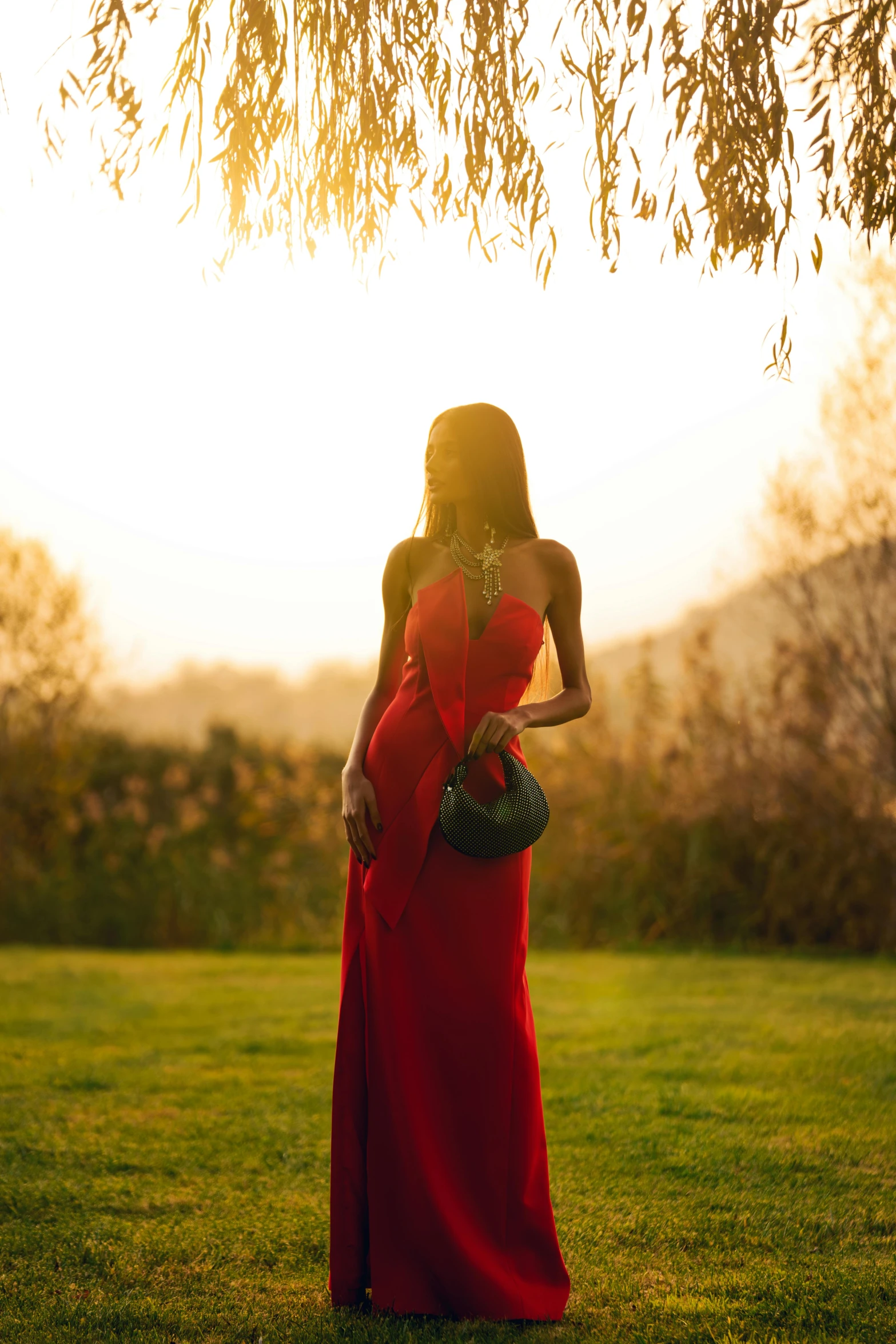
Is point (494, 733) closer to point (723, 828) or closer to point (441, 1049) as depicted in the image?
point (441, 1049)

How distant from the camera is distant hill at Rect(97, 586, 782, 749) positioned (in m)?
9.56

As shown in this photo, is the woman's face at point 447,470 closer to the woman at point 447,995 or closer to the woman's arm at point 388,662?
the woman at point 447,995

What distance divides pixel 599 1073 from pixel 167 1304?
2730mm

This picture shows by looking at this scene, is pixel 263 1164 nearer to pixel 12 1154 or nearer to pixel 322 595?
pixel 12 1154

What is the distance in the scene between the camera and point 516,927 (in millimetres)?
2822

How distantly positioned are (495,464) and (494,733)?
751 millimetres

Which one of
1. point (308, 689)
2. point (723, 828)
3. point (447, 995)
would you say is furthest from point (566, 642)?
point (308, 689)

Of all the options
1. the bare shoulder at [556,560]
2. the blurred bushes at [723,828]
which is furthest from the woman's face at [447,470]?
the blurred bushes at [723,828]

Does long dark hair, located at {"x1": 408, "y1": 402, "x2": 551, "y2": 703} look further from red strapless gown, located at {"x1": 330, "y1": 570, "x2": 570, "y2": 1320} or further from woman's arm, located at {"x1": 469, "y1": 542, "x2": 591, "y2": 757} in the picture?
red strapless gown, located at {"x1": 330, "y1": 570, "x2": 570, "y2": 1320}

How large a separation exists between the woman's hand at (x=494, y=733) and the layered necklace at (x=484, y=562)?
1.16 feet

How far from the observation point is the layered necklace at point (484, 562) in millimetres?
2924

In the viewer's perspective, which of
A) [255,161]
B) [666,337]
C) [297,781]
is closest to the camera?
[255,161]

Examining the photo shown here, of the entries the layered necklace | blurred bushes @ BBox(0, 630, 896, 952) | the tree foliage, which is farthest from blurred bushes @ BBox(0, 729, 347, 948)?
the layered necklace

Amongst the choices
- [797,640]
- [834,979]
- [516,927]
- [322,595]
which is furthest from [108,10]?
[322,595]
